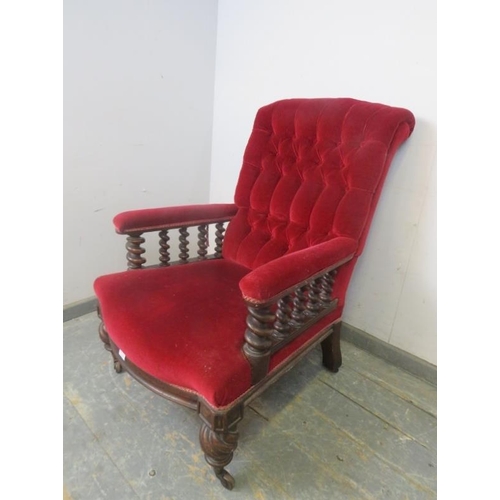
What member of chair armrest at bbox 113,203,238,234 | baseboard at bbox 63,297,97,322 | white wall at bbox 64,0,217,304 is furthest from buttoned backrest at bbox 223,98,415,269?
baseboard at bbox 63,297,97,322

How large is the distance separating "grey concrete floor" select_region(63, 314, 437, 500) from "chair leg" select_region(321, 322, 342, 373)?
0.14 ft

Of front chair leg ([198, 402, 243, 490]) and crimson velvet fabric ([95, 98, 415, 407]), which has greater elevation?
crimson velvet fabric ([95, 98, 415, 407])

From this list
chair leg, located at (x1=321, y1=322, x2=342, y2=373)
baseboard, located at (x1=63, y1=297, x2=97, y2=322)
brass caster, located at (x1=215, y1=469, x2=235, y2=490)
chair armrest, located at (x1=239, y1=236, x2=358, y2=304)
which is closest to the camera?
chair armrest, located at (x1=239, y1=236, x2=358, y2=304)

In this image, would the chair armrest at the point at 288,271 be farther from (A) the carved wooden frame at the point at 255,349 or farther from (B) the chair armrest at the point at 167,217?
(B) the chair armrest at the point at 167,217

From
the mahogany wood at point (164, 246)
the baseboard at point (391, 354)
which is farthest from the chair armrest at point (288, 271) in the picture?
the baseboard at point (391, 354)

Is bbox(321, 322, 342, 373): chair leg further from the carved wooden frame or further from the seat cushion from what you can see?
the seat cushion

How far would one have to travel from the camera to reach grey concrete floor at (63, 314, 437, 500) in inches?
37.6

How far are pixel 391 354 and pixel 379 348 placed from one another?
0.18ft

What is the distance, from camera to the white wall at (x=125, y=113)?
4.61 ft

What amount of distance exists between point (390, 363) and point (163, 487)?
1055 millimetres

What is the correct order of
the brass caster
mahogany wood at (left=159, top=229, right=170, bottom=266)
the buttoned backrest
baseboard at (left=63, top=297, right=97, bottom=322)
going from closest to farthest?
1. the brass caster
2. the buttoned backrest
3. mahogany wood at (left=159, top=229, right=170, bottom=266)
4. baseboard at (left=63, top=297, right=97, bottom=322)

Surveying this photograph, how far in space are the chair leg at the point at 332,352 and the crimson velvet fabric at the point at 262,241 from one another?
0.47 ft

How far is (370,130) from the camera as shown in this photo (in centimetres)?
113
